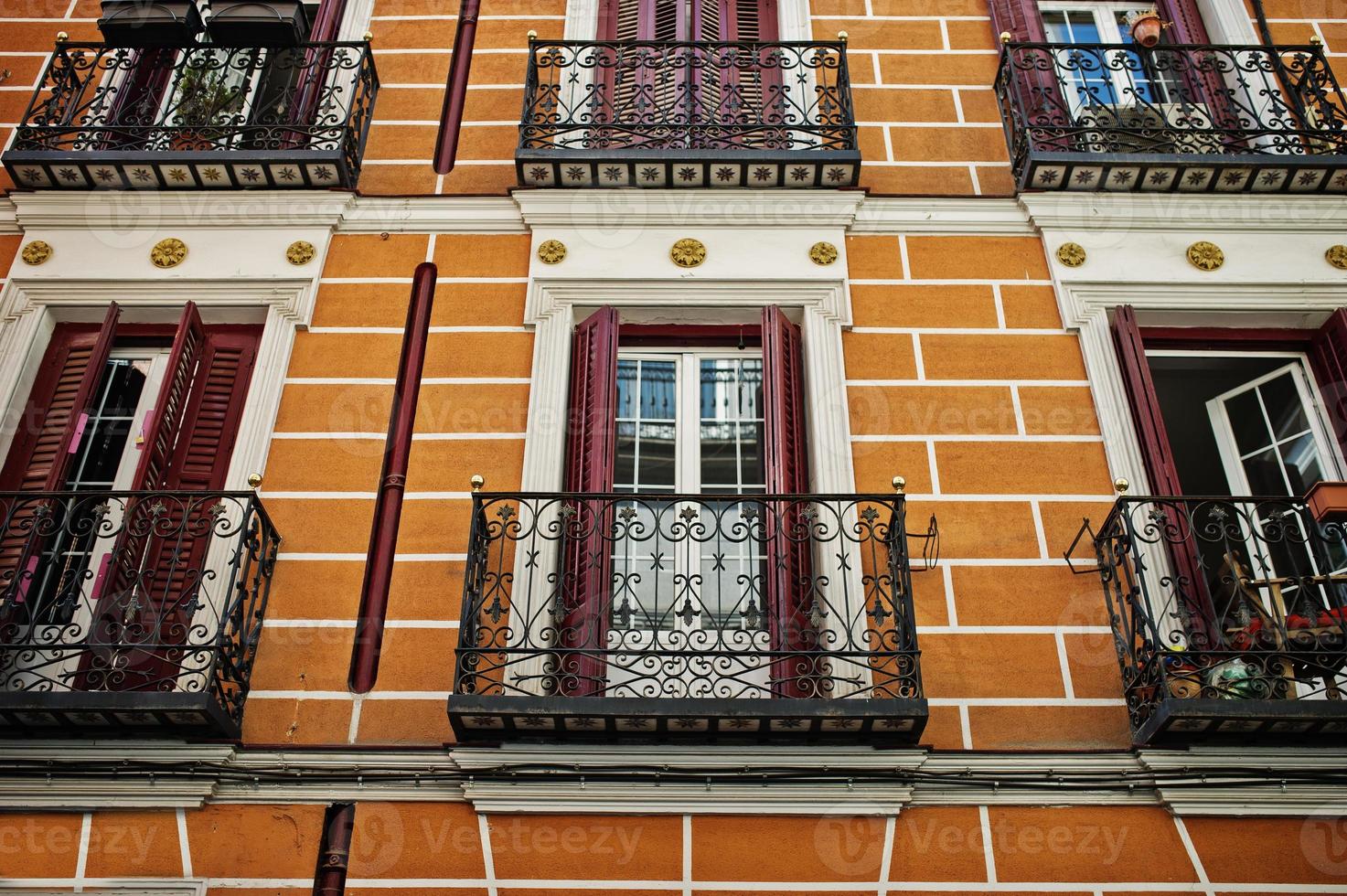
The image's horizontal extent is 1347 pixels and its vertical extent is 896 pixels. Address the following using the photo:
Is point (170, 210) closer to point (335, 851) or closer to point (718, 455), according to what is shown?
point (718, 455)

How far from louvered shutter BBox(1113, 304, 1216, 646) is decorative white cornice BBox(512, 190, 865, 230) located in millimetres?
2095

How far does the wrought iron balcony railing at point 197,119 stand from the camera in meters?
8.70

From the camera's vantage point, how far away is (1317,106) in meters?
9.13

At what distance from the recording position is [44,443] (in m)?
7.83

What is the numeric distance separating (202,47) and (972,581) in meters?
7.05

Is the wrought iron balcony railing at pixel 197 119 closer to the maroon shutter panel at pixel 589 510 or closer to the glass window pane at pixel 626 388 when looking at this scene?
the maroon shutter panel at pixel 589 510

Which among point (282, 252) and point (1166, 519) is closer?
point (1166, 519)

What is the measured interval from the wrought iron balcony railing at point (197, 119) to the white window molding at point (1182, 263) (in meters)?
5.14

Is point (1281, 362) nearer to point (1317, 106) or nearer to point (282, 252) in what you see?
point (1317, 106)

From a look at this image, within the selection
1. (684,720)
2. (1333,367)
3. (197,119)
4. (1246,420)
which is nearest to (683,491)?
(684,720)

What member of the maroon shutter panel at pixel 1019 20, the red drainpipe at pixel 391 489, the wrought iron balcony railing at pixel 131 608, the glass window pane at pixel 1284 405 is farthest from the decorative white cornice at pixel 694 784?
the maroon shutter panel at pixel 1019 20

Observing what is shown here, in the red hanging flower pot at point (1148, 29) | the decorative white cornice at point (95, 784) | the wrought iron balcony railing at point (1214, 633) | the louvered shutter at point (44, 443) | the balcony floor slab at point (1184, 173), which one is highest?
the red hanging flower pot at point (1148, 29)

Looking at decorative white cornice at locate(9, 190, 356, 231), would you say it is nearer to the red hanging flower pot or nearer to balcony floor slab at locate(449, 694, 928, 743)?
balcony floor slab at locate(449, 694, 928, 743)

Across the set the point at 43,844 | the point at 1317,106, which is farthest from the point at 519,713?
the point at 1317,106
